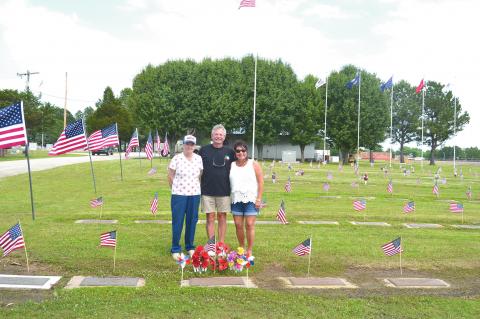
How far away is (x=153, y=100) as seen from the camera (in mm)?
57062

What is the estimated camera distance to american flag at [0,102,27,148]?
10.1 meters

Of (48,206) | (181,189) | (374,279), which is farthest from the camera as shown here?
(48,206)

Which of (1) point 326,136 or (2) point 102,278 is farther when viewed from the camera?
(1) point 326,136

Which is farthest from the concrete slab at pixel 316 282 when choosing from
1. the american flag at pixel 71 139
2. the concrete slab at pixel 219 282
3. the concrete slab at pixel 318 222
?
the american flag at pixel 71 139

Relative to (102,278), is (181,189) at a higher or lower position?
higher

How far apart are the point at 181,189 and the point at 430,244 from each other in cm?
500

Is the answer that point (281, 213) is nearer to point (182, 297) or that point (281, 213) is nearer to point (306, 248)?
point (306, 248)

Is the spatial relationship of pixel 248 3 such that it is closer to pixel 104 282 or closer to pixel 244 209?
pixel 244 209

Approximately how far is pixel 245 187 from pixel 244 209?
0.36 m

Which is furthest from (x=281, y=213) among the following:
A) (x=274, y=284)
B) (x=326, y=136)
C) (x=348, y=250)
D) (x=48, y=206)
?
(x=326, y=136)

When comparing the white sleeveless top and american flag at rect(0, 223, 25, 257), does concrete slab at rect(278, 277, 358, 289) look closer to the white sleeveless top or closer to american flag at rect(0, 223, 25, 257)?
the white sleeveless top

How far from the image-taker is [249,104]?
57.4 metres

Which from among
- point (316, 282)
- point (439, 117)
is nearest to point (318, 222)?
point (316, 282)

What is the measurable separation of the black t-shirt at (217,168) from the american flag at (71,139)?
9.91m
